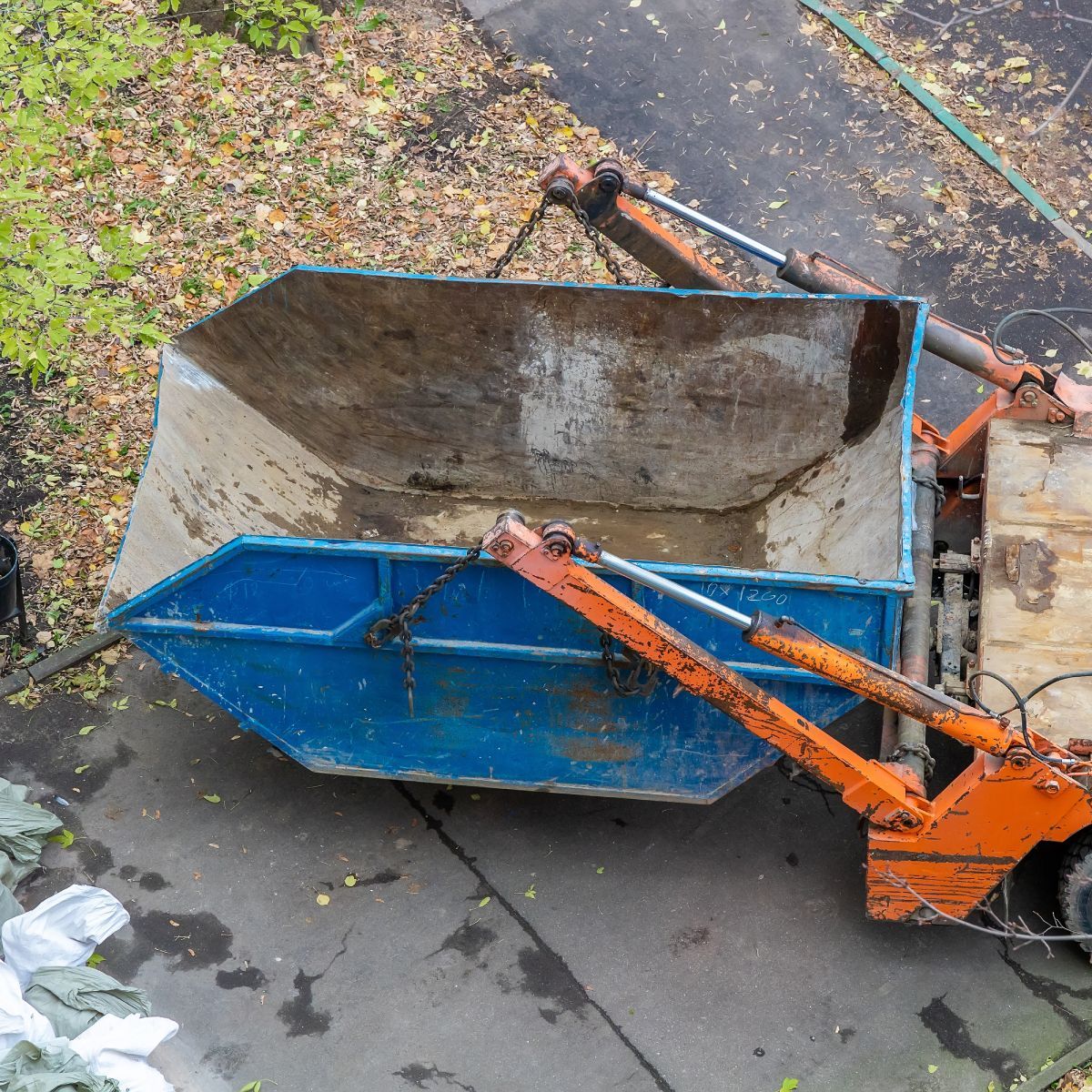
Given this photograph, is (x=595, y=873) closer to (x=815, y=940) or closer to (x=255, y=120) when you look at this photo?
(x=815, y=940)

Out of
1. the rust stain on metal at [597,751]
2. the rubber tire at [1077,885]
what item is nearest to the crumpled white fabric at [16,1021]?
the rust stain on metal at [597,751]

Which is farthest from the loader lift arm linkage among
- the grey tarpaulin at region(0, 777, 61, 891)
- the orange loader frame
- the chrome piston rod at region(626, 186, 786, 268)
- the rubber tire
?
the grey tarpaulin at region(0, 777, 61, 891)

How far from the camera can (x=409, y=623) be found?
489 centimetres

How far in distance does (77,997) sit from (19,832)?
100 centimetres

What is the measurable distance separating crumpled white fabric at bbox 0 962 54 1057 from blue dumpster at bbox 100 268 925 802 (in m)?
1.38

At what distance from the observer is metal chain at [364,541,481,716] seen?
4.59 meters

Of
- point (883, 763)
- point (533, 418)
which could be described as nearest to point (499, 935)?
point (883, 763)

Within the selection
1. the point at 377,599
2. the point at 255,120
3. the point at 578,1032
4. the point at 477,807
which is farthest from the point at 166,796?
the point at 255,120

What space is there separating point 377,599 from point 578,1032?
199 centimetres

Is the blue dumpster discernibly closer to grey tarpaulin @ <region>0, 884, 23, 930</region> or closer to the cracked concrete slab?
the cracked concrete slab

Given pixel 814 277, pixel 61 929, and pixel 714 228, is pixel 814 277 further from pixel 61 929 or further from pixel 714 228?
pixel 61 929

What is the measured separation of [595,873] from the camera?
5746 millimetres

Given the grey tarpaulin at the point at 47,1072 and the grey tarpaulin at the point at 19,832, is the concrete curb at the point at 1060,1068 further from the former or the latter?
the grey tarpaulin at the point at 19,832

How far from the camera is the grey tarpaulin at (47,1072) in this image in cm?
442
